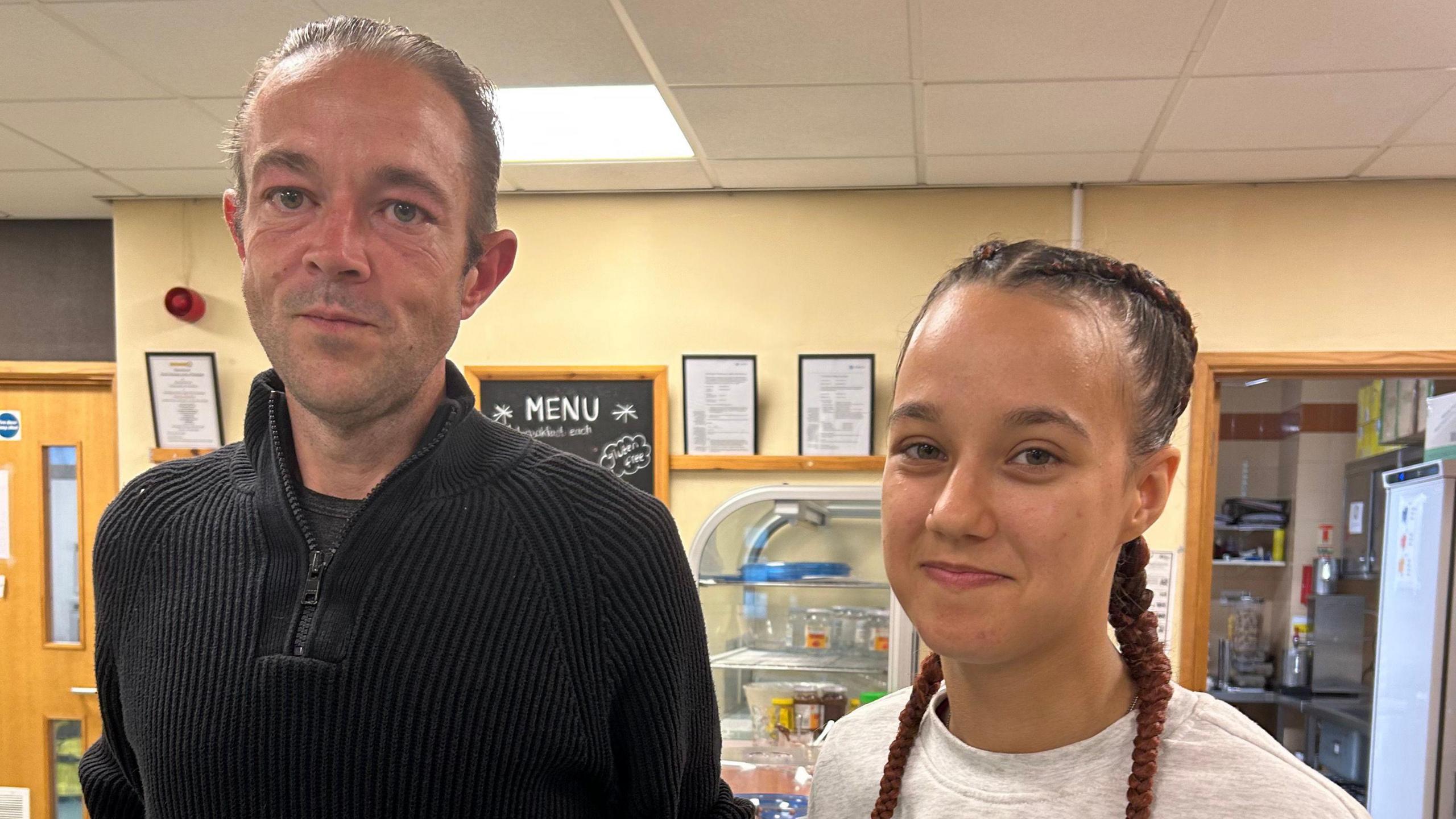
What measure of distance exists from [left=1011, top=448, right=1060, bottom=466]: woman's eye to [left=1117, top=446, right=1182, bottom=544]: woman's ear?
83mm

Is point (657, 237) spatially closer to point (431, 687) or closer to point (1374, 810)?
point (431, 687)

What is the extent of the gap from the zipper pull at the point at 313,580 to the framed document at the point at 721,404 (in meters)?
2.87

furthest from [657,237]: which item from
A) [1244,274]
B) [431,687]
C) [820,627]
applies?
[431,687]

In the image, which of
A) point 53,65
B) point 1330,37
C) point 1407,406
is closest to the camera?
point 1330,37

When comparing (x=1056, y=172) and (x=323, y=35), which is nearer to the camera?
(x=323, y=35)

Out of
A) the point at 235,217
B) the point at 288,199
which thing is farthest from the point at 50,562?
the point at 288,199

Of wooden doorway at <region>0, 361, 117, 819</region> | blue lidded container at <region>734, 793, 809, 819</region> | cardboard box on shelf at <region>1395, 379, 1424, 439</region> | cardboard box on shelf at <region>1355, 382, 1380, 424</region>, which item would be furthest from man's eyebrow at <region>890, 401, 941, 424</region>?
cardboard box on shelf at <region>1355, 382, 1380, 424</region>

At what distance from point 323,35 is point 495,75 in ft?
6.16

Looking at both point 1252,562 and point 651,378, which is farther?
point 1252,562

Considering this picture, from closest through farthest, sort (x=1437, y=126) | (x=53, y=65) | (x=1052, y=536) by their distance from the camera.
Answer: (x=1052, y=536), (x=53, y=65), (x=1437, y=126)

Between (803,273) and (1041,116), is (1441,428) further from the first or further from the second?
(803,273)

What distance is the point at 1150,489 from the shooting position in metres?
0.91

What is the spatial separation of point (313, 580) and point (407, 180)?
39 cm

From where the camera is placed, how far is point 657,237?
399cm
